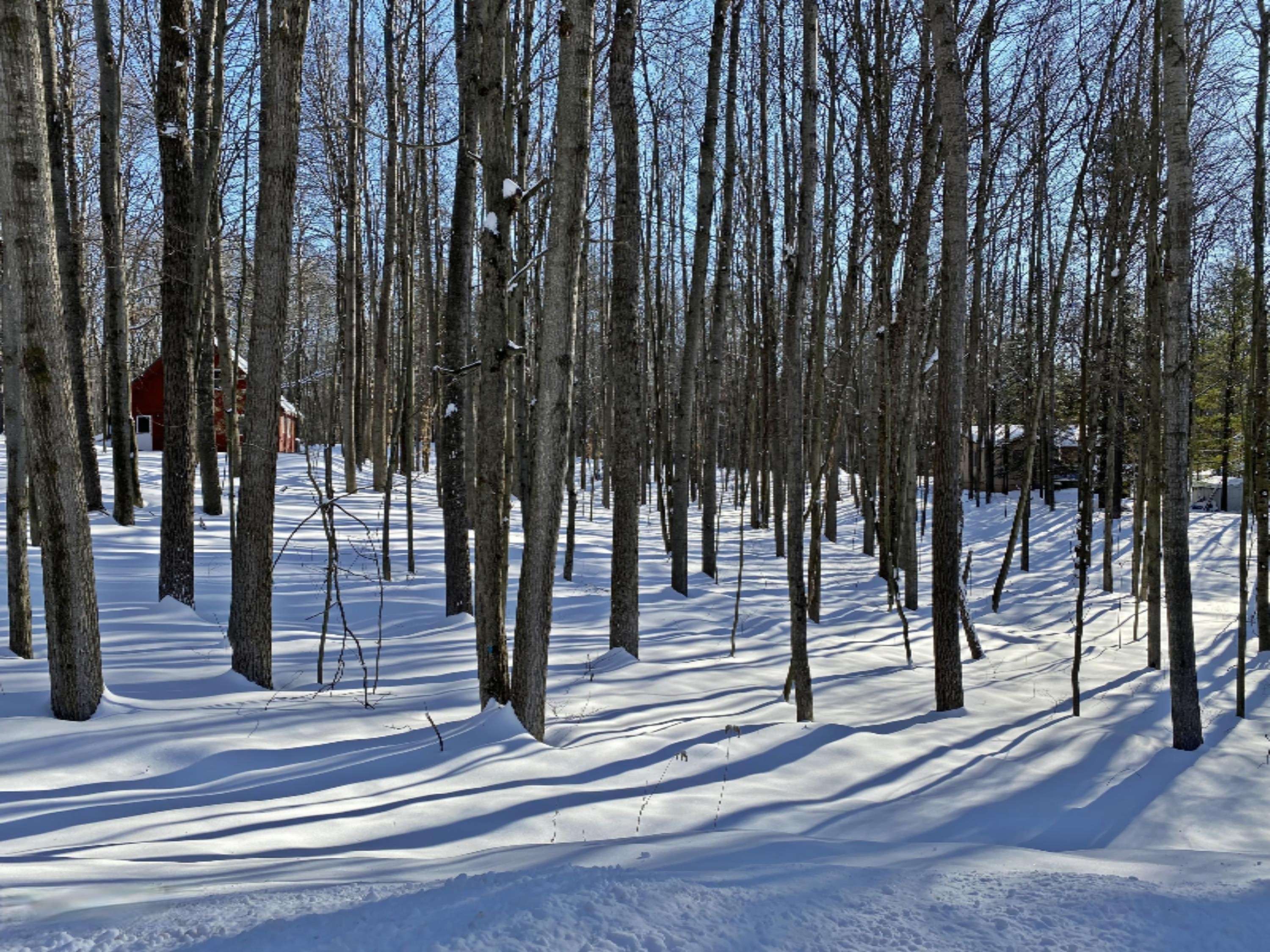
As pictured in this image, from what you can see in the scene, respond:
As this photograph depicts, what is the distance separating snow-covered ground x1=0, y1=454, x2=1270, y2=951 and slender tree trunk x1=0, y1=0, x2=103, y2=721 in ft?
1.76

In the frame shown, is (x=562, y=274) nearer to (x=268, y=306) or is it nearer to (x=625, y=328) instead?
(x=268, y=306)

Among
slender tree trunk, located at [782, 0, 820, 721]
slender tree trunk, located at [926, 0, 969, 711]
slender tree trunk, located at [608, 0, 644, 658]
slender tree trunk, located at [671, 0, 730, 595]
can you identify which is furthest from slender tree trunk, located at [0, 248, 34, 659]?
slender tree trunk, located at [671, 0, 730, 595]

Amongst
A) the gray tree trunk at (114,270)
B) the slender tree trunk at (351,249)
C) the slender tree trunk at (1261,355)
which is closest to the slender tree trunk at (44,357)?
the gray tree trunk at (114,270)

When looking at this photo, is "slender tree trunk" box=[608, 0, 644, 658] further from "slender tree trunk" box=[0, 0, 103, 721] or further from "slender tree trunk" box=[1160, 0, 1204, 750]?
"slender tree trunk" box=[1160, 0, 1204, 750]

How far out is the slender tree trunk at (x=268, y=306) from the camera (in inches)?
223

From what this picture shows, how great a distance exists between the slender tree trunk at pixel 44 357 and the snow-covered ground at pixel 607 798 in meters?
0.54

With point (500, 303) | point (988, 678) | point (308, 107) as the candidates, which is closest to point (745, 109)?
point (308, 107)

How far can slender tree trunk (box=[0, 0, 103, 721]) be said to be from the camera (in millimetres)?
4184

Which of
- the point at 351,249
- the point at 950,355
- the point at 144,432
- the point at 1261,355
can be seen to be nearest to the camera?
the point at 950,355

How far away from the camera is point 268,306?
581cm

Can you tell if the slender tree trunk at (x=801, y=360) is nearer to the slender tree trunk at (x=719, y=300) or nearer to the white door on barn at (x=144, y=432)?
the slender tree trunk at (x=719, y=300)

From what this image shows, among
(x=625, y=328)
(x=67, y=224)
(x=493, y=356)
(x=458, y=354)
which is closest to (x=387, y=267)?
(x=67, y=224)

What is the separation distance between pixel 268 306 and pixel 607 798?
402 centimetres

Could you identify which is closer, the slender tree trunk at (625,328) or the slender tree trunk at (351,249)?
the slender tree trunk at (625,328)
